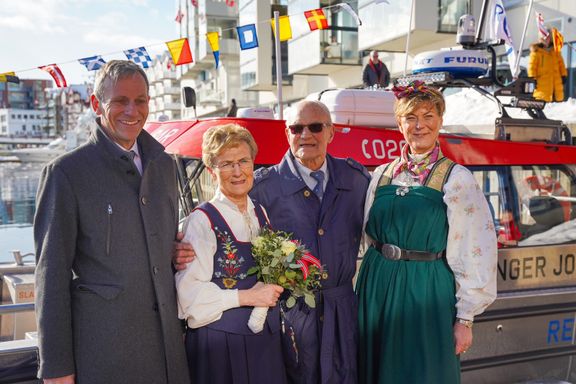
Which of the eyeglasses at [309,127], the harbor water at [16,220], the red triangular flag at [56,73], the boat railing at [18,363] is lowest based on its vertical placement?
the harbor water at [16,220]

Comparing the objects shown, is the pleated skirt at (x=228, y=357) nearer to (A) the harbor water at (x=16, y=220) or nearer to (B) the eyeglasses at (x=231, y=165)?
(B) the eyeglasses at (x=231, y=165)

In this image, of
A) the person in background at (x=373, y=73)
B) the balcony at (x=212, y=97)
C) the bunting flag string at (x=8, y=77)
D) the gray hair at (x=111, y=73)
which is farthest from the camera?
the balcony at (x=212, y=97)

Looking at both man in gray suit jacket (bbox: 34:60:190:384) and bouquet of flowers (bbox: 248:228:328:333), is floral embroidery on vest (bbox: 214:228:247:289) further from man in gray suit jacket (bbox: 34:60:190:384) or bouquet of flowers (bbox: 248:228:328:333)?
man in gray suit jacket (bbox: 34:60:190:384)

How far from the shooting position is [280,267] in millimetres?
2164

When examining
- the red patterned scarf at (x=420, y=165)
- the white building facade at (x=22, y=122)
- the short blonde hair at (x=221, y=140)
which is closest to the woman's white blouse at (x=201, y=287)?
the short blonde hair at (x=221, y=140)

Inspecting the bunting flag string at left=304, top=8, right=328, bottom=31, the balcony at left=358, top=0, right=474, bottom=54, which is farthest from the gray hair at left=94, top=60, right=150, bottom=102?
the balcony at left=358, top=0, right=474, bottom=54

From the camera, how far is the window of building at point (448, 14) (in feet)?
52.0

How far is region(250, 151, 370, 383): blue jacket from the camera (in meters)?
2.66

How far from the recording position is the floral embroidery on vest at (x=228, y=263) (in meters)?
2.20

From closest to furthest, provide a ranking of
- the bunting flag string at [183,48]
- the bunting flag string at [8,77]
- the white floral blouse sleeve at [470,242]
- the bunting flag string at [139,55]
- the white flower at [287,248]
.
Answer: the white flower at [287,248], the white floral blouse sleeve at [470,242], the bunting flag string at [8,77], the bunting flag string at [183,48], the bunting flag string at [139,55]

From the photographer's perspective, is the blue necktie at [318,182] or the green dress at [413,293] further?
the blue necktie at [318,182]

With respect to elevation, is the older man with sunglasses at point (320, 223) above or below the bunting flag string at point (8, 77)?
below

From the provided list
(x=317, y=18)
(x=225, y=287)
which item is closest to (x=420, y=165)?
(x=225, y=287)

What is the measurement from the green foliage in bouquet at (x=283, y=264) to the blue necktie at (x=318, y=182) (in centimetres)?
60
